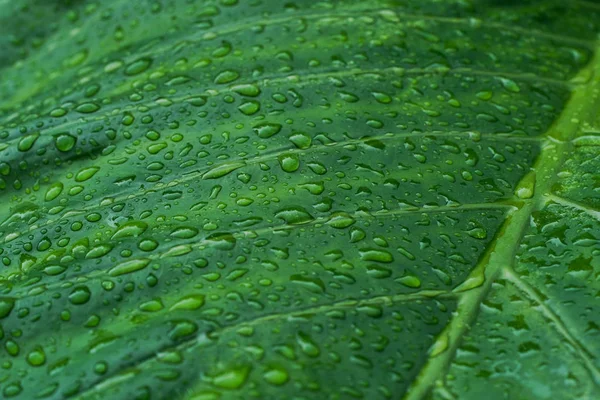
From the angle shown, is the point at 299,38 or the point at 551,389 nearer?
the point at 551,389

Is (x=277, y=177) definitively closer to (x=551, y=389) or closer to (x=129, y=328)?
(x=129, y=328)

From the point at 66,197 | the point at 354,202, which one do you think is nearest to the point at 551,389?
the point at 354,202

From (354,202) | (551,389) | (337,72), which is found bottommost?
(551,389)

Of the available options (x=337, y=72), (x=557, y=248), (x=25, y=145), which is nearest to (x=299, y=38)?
(x=337, y=72)

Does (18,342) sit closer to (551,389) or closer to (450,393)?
(450,393)

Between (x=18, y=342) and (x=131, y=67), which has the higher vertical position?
(x=131, y=67)

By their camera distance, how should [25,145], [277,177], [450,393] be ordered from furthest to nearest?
[25,145] < [277,177] < [450,393]

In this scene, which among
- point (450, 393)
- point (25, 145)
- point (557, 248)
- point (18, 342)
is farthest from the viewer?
point (25, 145)
